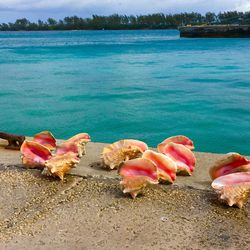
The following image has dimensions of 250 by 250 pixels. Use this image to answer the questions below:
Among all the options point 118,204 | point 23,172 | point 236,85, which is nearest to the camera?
point 118,204

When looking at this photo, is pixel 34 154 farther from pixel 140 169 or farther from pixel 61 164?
pixel 140 169

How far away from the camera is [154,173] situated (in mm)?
1870

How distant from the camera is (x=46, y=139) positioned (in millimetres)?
2588

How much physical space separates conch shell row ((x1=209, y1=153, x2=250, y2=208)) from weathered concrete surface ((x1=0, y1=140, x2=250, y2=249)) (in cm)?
4

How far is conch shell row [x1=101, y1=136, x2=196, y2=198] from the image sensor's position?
6.00 feet

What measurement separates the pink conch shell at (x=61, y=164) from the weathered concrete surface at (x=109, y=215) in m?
0.04

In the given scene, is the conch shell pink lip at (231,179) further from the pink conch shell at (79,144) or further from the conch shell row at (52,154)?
the pink conch shell at (79,144)

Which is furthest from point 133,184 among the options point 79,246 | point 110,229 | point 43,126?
point 43,126

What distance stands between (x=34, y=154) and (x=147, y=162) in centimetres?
67

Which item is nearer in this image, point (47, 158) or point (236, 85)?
point (47, 158)

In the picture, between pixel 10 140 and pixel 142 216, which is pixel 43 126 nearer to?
pixel 10 140

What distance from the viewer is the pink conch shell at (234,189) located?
1.69 m

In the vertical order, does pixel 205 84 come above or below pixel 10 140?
below

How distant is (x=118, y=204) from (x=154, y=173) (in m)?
0.20
